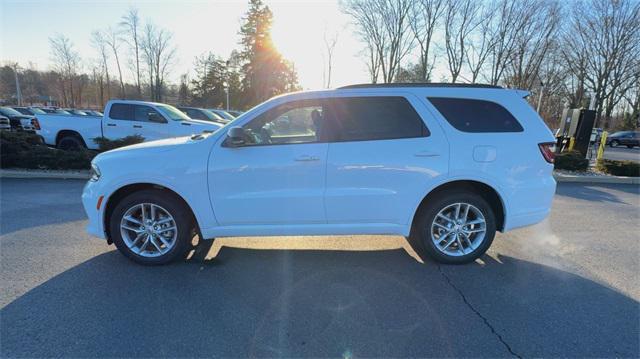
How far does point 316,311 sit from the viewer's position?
2.95 m

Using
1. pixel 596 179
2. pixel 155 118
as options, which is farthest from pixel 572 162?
pixel 155 118

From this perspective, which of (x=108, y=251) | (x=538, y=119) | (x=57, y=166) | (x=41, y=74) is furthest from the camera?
(x=41, y=74)

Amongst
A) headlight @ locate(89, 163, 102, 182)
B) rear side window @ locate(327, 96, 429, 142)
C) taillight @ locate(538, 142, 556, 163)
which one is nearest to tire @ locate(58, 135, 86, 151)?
headlight @ locate(89, 163, 102, 182)

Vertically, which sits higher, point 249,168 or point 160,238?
point 249,168

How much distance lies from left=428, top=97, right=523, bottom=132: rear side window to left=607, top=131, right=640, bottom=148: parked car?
136ft

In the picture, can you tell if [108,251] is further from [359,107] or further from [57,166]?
[57,166]

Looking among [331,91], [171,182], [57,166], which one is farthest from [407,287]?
[57,166]

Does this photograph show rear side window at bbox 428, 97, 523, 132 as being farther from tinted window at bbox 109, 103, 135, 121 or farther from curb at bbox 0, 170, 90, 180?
tinted window at bbox 109, 103, 135, 121

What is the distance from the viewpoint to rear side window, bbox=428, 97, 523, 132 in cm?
377

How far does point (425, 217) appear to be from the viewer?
3.82 metres

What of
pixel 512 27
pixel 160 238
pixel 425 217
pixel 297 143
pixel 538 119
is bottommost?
pixel 160 238

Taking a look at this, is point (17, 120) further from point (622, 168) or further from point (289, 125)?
point (622, 168)

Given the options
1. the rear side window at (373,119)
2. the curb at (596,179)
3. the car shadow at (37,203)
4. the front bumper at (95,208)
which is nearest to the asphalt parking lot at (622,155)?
the curb at (596,179)

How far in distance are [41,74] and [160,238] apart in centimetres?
8025
